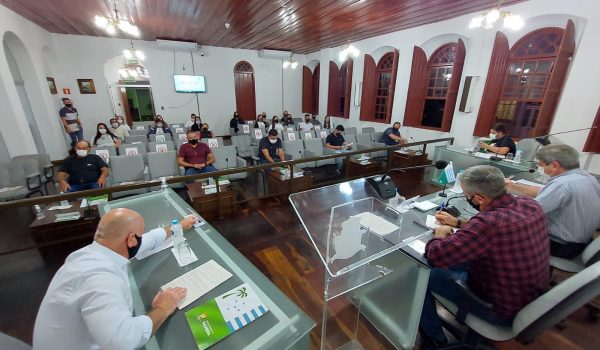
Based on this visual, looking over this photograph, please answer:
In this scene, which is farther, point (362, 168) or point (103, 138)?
point (103, 138)

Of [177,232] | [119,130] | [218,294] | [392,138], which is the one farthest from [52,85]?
[392,138]

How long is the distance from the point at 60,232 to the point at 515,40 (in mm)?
7704

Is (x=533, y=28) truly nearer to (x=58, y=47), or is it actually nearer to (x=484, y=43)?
(x=484, y=43)

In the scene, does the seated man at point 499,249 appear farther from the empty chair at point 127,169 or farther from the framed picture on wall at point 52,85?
the framed picture on wall at point 52,85

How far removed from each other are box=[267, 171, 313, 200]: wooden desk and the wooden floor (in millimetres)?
242

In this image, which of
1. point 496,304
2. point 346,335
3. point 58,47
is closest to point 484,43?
point 496,304

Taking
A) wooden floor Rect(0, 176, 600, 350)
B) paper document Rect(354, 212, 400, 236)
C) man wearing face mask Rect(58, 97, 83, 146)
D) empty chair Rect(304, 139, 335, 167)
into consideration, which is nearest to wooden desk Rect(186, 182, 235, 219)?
wooden floor Rect(0, 176, 600, 350)

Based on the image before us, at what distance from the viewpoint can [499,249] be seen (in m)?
1.29

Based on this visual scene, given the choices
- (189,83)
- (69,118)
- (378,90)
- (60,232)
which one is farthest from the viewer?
(189,83)

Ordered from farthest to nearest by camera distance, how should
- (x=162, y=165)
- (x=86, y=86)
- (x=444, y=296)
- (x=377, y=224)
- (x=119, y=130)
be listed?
(x=86, y=86)
(x=119, y=130)
(x=162, y=165)
(x=377, y=224)
(x=444, y=296)

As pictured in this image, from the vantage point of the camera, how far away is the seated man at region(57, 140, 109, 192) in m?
3.25

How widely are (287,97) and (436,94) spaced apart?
6328 mm

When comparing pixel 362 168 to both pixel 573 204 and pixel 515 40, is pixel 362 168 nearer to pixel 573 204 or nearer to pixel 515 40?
pixel 573 204

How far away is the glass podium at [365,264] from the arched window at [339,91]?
7.11 m
